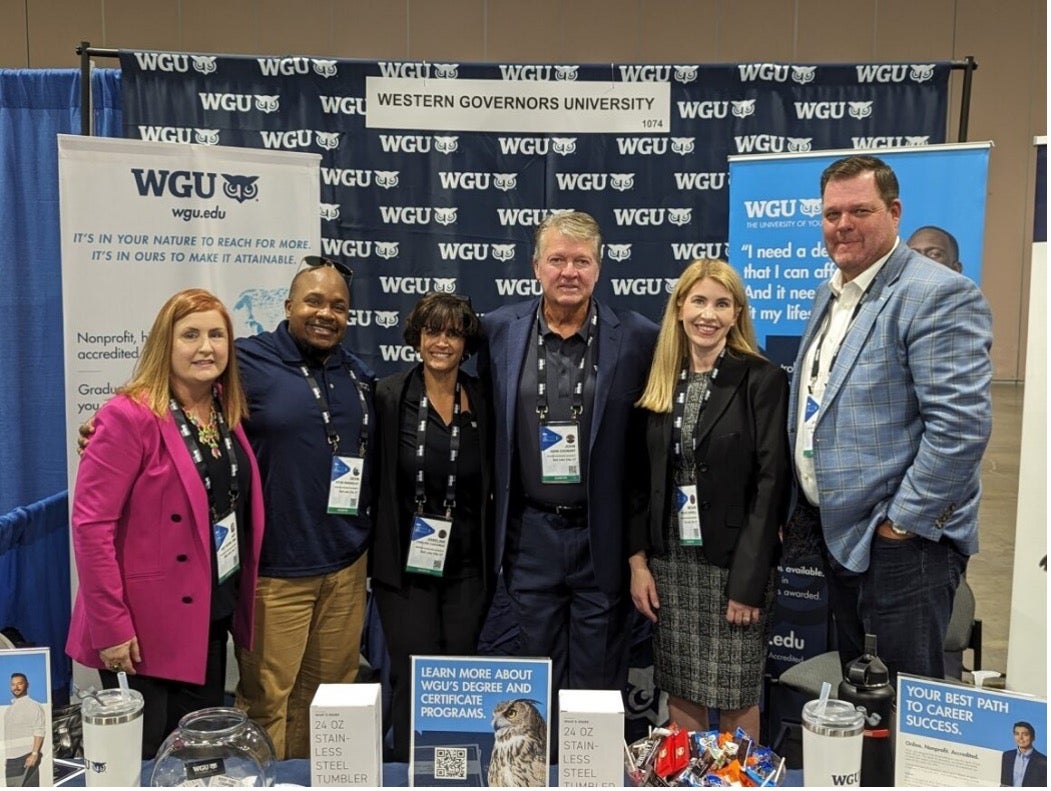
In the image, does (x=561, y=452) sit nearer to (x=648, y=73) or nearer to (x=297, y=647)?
(x=297, y=647)

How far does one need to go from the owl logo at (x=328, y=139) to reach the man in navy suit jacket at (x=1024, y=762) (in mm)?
3557

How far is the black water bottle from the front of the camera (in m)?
1.46

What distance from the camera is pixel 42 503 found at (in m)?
3.28

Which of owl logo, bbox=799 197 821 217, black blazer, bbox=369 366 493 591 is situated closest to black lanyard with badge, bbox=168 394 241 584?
black blazer, bbox=369 366 493 591

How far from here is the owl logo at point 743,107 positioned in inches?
154

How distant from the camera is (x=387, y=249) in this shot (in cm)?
410

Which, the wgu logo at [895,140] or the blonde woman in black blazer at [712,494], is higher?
the wgu logo at [895,140]

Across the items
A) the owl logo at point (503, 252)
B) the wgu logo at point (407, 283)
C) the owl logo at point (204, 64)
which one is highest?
the owl logo at point (204, 64)

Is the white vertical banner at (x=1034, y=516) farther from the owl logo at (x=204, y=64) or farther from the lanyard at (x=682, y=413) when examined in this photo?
the owl logo at (x=204, y=64)

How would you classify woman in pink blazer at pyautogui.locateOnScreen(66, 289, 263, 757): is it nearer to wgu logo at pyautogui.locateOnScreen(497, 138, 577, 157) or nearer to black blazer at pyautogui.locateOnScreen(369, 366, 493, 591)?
black blazer at pyautogui.locateOnScreen(369, 366, 493, 591)

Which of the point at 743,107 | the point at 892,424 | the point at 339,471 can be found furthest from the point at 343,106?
the point at 892,424

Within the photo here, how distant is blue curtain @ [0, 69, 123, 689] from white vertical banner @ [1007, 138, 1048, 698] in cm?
385

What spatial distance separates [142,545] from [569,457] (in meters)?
1.21

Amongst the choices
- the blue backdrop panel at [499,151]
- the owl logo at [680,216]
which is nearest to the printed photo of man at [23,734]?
the blue backdrop panel at [499,151]
